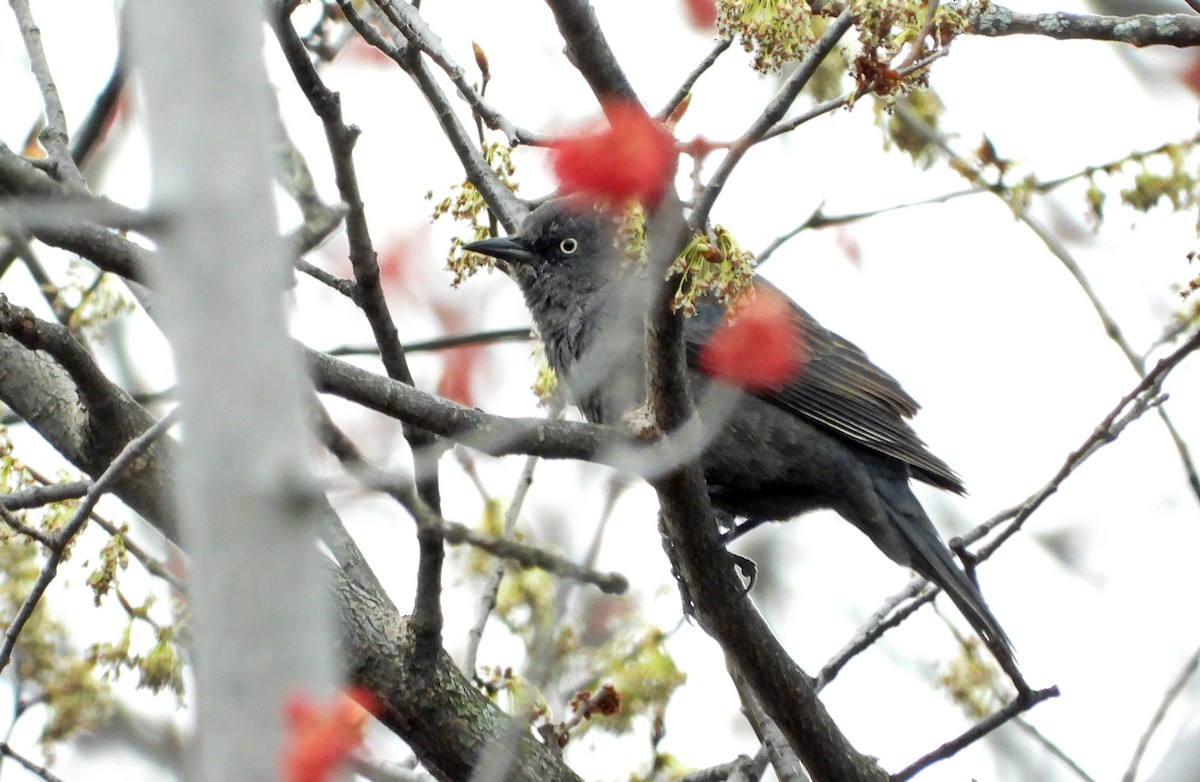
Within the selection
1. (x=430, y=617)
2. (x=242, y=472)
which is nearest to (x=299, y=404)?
(x=242, y=472)

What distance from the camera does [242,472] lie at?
1413 millimetres

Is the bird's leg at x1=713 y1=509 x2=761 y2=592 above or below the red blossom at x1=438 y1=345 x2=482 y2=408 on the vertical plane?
below

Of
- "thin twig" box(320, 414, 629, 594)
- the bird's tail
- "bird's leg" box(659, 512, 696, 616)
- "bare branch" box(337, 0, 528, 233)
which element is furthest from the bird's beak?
"thin twig" box(320, 414, 629, 594)

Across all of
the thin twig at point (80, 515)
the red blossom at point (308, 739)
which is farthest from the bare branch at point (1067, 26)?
the red blossom at point (308, 739)

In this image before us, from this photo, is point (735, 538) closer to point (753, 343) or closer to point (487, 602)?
point (487, 602)

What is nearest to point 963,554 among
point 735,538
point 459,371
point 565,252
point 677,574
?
point 677,574

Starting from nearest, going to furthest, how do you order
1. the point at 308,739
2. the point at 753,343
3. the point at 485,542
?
the point at 308,739 < the point at 485,542 < the point at 753,343

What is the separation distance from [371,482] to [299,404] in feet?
1.11

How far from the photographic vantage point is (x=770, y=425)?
6.05 metres

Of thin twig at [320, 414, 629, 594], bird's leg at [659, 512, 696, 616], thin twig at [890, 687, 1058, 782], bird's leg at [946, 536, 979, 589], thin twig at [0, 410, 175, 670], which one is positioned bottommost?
thin twig at [320, 414, 629, 594]

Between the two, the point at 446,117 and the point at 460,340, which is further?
the point at 460,340

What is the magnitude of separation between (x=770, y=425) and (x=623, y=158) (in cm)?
322

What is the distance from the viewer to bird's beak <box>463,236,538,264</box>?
5535mm

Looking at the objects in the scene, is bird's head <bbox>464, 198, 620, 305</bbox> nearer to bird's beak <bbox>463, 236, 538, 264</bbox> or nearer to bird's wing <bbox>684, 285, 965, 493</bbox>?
bird's beak <bbox>463, 236, 538, 264</bbox>
